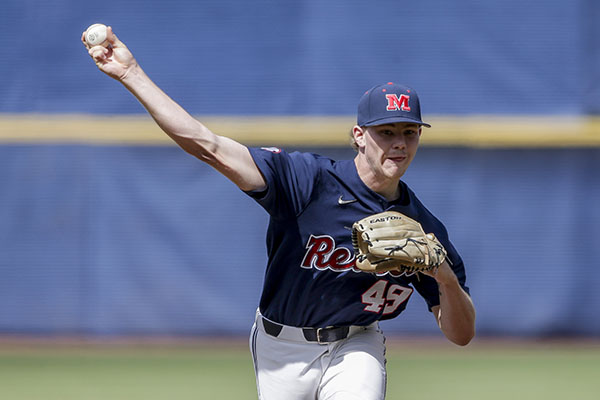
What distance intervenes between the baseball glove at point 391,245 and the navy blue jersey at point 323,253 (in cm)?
22

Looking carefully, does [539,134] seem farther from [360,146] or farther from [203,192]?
[360,146]

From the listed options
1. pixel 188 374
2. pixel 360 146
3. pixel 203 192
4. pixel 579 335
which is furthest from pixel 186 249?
pixel 360 146

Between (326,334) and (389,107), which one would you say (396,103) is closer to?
(389,107)

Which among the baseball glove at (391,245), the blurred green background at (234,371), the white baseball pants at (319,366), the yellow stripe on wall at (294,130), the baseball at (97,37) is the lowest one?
the blurred green background at (234,371)

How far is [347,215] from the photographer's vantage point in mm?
3191

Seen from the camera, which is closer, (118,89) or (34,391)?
(34,391)

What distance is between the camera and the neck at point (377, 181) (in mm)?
3219

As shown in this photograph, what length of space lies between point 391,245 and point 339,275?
42 cm

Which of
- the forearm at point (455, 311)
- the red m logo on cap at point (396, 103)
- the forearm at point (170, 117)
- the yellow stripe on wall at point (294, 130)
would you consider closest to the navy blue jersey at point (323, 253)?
the forearm at point (455, 311)

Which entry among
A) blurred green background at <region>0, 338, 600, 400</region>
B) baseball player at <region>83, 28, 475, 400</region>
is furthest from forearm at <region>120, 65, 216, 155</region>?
blurred green background at <region>0, 338, 600, 400</region>

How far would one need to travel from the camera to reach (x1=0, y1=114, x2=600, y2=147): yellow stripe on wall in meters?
6.82

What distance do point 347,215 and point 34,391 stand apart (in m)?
3.06

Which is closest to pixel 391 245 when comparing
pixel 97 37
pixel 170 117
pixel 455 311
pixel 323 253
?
pixel 323 253

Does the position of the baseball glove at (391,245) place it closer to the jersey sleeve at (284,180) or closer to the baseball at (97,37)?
the jersey sleeve at (284,180)
